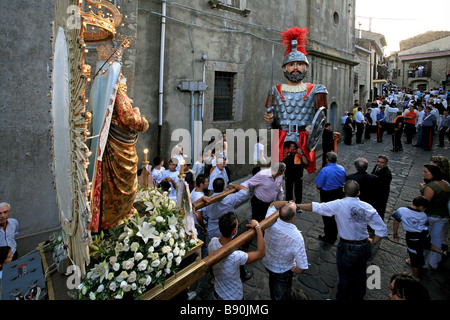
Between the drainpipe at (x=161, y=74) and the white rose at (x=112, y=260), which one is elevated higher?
the drainpipe at (x=161, y=74)

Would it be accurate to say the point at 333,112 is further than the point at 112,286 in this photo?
Yes

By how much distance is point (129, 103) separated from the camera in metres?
2.71

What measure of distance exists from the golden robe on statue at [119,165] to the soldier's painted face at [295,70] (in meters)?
4.26

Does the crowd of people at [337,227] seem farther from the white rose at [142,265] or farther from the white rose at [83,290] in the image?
the white rose at [83,290]

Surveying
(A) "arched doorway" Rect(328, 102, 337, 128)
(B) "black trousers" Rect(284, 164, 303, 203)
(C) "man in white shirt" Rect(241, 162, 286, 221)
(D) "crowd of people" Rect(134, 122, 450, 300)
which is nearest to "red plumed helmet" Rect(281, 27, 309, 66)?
(B) "black trousers" Rect(284, 164, 303, 203)

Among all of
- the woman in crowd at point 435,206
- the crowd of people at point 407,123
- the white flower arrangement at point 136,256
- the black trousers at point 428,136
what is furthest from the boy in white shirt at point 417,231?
the black trousers at point 428,136

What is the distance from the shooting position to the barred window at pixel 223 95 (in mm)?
9320

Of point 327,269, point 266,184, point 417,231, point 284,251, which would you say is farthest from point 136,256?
point 417,231

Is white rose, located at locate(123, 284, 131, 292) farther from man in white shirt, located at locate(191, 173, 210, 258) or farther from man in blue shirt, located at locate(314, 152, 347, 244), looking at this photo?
man in blue shirt, located at locate(314, 152, 347, 244)

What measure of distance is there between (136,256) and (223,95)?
7.82 m

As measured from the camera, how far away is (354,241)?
3.40 m

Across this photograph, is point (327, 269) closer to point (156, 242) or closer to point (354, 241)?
point (354, 241)

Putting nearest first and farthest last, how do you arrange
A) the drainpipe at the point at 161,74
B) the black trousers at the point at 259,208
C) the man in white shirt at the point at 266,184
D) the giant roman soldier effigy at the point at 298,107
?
the man in white shirt at the point at 266,184 → the black trousers at the point at 259,208 → the giant roman soldier effigy at the point at 298,107 → the drainpipe at the point at 161,74
